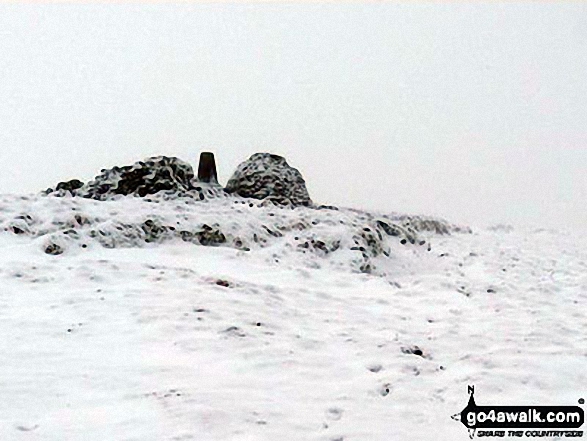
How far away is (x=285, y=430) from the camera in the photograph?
4289 millimetres

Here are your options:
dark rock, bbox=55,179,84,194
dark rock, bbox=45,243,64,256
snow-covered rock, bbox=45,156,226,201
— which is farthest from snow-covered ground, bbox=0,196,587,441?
dark rock, bbox=55,179,84,194

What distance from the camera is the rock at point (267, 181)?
22.4 metres

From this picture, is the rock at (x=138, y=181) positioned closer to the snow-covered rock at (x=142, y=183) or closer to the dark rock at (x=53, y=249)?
the snow-covered rock at (x=142, y=183)

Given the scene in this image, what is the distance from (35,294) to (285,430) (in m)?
4.87

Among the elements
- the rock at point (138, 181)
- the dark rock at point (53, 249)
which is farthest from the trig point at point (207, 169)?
the dark rock at point (53, 249)

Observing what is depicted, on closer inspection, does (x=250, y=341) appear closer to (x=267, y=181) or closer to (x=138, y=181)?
(x=138, y=181)

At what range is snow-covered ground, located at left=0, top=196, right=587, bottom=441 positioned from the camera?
449 centimetres

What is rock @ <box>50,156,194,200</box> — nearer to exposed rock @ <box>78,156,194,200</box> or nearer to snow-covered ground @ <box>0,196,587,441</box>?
exposed rock @ <box>78,156,194,200</box>

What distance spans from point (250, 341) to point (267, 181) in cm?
1652

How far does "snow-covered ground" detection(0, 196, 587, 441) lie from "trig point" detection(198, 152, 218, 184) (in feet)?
32.3

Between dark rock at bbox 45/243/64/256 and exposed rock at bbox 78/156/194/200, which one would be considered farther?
exposed rock at bbox 78/156/194/200

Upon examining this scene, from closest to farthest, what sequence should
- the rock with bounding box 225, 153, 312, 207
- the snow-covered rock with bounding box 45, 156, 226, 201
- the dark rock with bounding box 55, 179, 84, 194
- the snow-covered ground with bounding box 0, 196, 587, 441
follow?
the snow-covered ground with bounding box 0, 196, 587, 441 → the snow-covered rock with bounding box 45, 156, 226, 201 → the dark rock with bounding box 55, 179, 84, 194 → the rock with bounding box 225, 153, 312, 207

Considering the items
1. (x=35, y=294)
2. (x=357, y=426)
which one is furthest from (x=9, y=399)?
(x=35, y=294)

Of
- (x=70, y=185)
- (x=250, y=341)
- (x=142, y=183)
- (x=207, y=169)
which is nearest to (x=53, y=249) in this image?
(x=250, y=341)
